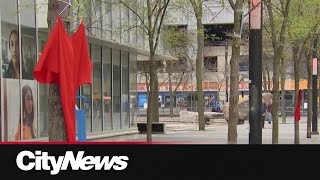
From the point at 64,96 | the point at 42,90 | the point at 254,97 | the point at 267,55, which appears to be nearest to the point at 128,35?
the point at 42,90

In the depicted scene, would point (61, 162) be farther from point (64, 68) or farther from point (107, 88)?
point (107, 88)

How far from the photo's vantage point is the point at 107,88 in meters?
21.3

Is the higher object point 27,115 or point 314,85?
point 314,85

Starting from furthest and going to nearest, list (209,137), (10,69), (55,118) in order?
(209,137)
(10,69)
(55,118)

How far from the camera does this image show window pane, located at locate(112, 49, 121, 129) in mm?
21984

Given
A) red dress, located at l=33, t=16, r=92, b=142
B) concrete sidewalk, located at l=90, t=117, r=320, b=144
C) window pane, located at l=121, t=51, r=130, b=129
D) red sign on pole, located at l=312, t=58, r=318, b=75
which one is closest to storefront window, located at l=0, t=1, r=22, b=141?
concrete sidewalk, located at l=90, t=117, r=320, b=144

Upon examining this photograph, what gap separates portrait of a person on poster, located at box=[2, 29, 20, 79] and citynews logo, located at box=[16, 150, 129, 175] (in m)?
9.88

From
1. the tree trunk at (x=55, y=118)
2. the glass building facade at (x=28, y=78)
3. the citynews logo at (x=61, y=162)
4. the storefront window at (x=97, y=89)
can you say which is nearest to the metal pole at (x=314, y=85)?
the glass building facade at (x=28, y=78)

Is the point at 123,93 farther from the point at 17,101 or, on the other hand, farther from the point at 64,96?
the point at 64,96

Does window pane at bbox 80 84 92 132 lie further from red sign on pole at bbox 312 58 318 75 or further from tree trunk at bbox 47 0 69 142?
tree trunk at bbox 47 0 69 142

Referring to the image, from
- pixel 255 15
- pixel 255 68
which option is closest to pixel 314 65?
pixel 255 15

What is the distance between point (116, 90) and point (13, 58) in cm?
867

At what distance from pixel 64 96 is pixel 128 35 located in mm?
15297

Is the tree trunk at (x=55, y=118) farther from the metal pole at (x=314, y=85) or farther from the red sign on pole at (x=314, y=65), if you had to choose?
the red sign on pole at (x=314, y=65)
